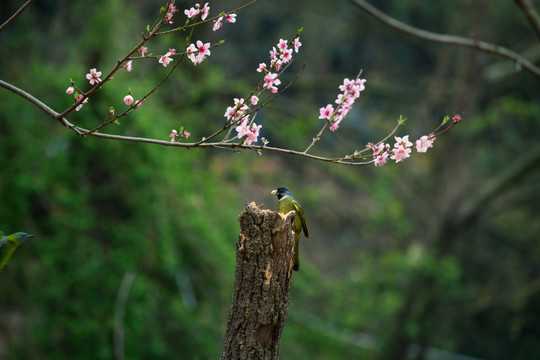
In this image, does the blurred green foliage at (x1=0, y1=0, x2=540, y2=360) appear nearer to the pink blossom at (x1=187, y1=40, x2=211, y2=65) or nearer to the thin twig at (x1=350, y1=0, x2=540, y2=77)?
the thin twig at (x1=350, y1=0, x2=540, y2=77)

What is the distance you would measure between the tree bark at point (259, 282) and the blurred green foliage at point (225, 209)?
3204 mm

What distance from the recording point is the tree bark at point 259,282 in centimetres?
285

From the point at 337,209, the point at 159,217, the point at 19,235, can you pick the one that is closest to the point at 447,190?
the point at 337,209

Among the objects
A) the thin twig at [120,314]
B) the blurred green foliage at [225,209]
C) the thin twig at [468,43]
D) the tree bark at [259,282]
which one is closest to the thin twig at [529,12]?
the thin twig at [468,43]

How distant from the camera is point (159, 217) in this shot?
6.39 metres

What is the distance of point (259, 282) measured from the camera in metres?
2.87

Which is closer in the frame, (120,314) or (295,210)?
(295,210)

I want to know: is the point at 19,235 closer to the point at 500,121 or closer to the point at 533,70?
the point at 533,70

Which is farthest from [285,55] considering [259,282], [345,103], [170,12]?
[259,282]

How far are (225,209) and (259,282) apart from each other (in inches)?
196

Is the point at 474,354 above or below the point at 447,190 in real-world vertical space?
below

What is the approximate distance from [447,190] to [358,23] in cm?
340

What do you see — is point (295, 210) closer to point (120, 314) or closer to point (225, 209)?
point (120, 314)

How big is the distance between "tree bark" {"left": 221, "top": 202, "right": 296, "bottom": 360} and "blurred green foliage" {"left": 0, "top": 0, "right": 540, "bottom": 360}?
3.20 meters
